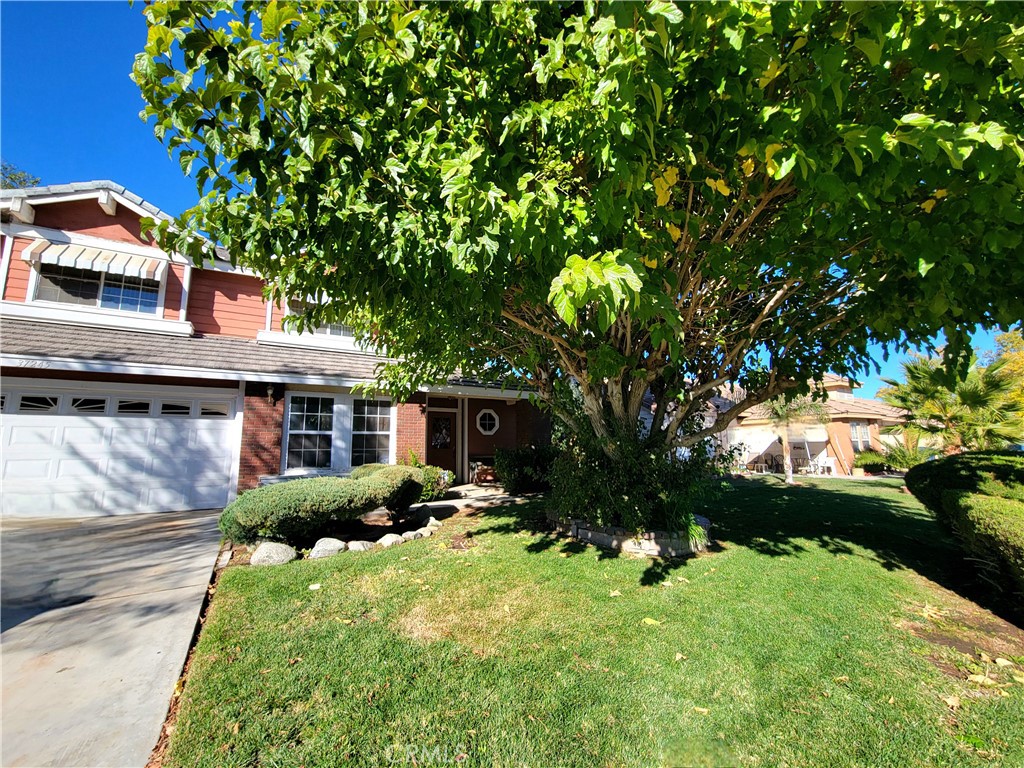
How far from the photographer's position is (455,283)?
3.94 metres

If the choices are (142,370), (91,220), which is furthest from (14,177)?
(142,370)

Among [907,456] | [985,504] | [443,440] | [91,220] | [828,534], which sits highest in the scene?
[91,220]

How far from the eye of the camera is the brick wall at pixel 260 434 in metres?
10.5

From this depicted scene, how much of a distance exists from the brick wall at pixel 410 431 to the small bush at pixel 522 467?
219cm

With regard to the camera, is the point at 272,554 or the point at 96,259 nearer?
the point at 272,554

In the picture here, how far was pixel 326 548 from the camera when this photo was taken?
6512 mm

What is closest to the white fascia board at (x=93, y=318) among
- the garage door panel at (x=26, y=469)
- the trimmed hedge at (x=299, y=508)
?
the garage door panel at (x=26, y=469)

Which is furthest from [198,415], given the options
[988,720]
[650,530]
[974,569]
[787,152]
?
[974,569]

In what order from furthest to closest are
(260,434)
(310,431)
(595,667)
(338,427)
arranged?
(338,427) → (310,431) → (260,434) → (595,667)

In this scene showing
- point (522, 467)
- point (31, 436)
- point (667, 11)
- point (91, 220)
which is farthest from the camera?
point (522, 467)

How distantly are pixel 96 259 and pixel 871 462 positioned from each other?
1182 inches

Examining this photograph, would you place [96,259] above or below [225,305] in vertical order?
above

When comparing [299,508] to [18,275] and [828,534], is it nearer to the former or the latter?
[828,534]

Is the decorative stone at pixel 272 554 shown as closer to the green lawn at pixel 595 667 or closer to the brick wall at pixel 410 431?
the green lawn at pixel 595 667
